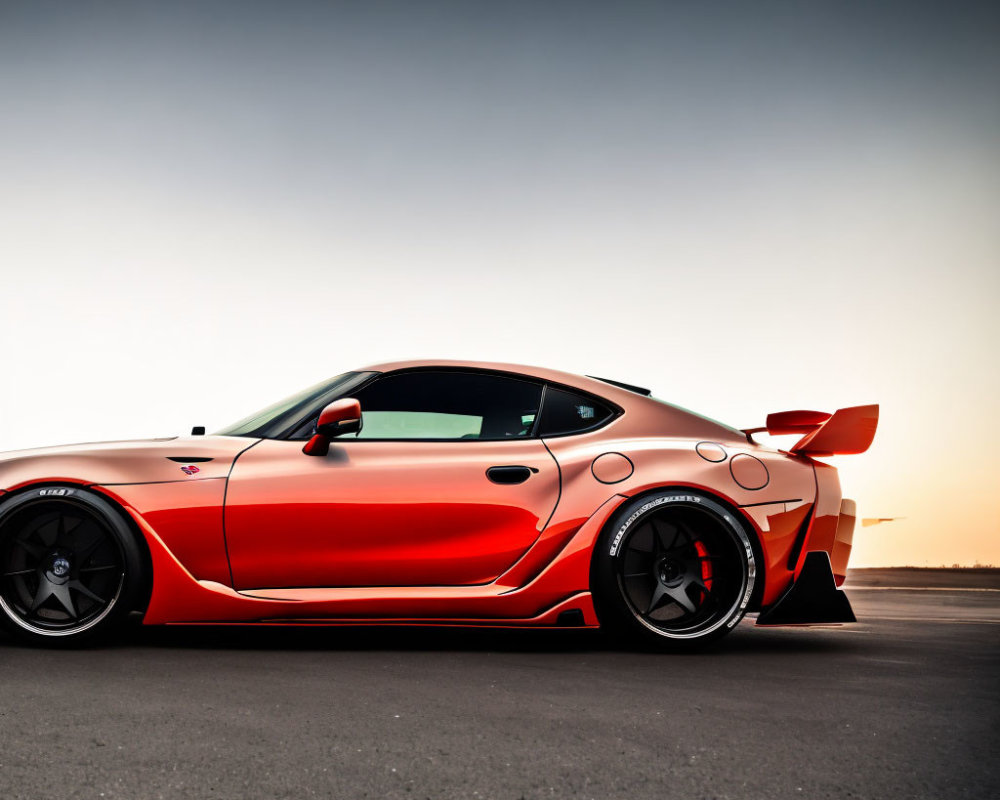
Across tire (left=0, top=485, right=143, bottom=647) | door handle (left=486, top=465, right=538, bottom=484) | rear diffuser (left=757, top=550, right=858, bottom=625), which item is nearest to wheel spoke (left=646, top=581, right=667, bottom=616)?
rear diffuser (left=757, top=550, right=858, bottom=625)

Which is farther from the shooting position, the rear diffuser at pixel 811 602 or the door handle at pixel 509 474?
the rear diffuser at pixel 811 602

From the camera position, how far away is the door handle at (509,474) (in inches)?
A: 188

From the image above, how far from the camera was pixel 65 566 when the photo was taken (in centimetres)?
468

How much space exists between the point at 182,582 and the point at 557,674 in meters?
1.76

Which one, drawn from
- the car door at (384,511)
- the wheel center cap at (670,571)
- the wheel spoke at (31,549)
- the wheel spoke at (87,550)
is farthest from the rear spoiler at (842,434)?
the wheel spoke at (31,549)

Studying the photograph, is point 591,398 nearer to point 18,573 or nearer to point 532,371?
point 532,371

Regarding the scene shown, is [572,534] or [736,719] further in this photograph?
[572,534]

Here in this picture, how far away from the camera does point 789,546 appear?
4.94 m

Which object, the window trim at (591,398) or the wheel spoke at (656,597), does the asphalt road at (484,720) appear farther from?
the window trim at (591,398)

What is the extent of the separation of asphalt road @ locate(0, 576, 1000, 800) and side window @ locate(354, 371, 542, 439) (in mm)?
1061

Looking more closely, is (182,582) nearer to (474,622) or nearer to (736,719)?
(474,622)

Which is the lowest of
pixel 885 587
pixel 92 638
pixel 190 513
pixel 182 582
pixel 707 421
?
pixel 885 587

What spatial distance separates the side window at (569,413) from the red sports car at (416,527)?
0.03m

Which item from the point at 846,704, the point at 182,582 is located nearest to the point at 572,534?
the point at 846,704
